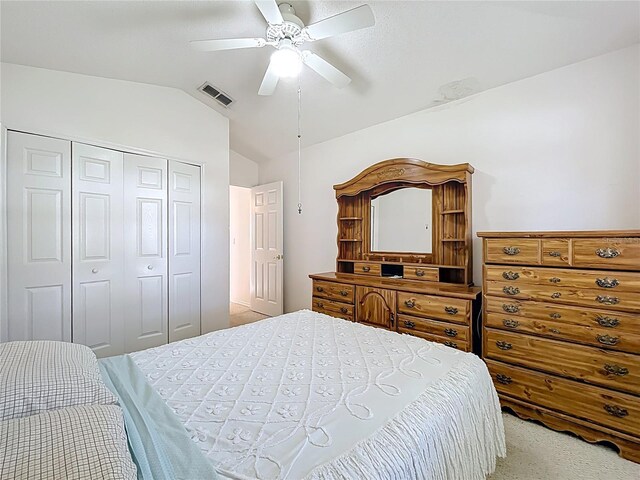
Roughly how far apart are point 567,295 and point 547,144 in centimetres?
122

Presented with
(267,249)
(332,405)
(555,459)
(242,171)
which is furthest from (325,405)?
(242,171)

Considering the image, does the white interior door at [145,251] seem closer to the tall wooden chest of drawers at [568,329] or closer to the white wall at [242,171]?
the white wall at [242,171]

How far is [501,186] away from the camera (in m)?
2.59

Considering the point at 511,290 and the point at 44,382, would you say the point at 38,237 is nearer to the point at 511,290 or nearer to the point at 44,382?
the point at 44,382

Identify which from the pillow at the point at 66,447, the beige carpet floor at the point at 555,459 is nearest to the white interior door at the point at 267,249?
the beige carpet floor at the point at 555,459

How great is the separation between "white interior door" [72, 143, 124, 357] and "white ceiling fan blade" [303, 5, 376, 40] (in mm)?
2305

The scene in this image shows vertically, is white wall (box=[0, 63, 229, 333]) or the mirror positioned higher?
white wall (box=[0, 63, 229, 333])

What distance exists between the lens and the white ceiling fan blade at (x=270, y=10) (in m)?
1.64

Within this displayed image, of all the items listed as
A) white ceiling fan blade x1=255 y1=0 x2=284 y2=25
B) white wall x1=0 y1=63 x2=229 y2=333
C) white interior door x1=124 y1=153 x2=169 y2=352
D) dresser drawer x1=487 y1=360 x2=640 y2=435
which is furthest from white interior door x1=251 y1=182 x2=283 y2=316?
dresser drawer x1=487 y1=360 x2=640 y2=435

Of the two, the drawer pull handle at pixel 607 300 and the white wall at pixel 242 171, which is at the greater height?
the white wall at pixel 242 171

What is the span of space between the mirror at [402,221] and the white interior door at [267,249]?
1626mm

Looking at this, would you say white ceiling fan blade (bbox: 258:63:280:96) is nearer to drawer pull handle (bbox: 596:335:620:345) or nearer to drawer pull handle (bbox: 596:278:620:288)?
drawer pull handle (bbox: 596:278:620:288)

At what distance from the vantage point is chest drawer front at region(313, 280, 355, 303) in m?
3.00

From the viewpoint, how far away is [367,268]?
326cm
